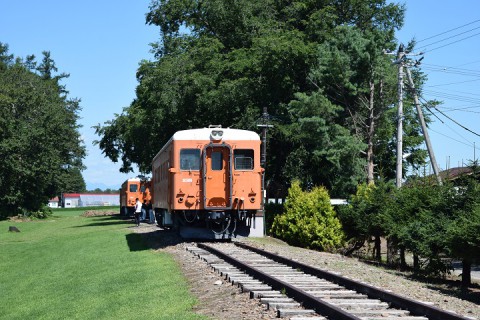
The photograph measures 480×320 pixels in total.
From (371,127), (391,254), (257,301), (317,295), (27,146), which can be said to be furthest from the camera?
(27,146)

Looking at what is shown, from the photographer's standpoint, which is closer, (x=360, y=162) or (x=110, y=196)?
(x=360, y=162)

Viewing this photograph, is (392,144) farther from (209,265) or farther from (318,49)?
(209,265)

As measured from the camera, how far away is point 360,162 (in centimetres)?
3659

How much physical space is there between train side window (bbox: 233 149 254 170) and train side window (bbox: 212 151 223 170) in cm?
43

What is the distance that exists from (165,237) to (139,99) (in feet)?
90.0

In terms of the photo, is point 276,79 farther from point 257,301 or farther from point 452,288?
point 257,301

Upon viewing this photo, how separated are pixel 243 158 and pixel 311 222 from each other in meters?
4.36

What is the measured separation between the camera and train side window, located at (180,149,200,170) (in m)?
22.4

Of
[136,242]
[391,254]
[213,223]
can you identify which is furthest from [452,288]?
[136,242]

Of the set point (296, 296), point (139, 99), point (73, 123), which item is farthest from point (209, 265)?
point (73, 123)

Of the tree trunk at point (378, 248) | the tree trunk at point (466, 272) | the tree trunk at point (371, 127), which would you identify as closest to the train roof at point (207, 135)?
the tree trunk at point (378, 248)

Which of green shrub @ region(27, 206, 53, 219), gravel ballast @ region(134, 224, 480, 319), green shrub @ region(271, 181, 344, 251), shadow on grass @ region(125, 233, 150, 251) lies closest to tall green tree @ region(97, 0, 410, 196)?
green shrub @ region(271, 181, 344, 251)

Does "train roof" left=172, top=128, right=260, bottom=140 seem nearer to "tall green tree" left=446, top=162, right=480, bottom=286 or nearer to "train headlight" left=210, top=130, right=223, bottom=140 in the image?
"train headlight" left=210, top=130, right=223, bottom=140

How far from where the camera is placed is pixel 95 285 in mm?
15070
